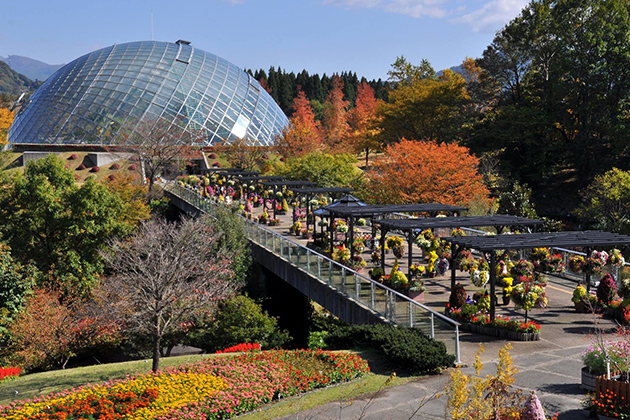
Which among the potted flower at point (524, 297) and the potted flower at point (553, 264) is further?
the potted flower at point (553, 264)

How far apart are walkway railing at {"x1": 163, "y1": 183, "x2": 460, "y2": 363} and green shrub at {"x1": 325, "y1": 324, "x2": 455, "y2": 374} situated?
14.0 inches

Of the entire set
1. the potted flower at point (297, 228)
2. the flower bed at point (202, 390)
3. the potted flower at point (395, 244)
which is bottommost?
the flower bed at point (202, 390)

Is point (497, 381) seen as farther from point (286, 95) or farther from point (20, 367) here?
point (286, 95)

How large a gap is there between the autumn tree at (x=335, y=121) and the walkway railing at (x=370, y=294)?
4843 cm

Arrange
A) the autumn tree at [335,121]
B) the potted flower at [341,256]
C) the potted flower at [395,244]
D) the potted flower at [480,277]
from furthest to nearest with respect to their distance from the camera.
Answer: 1. the autumn tree at [335,121]
2. the potted flower at [395,244]
3. the potted flower at [341,256]
4. the potted flower at [480,277]

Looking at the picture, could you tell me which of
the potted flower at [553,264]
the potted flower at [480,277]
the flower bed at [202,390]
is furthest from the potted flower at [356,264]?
the flower bed at [202,390]

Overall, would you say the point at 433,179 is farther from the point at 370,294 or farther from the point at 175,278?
the point at 175,278

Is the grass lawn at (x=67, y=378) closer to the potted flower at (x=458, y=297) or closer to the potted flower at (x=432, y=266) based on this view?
the potted flower at (x=458, y=297)

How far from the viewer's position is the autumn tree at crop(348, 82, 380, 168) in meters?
68.6

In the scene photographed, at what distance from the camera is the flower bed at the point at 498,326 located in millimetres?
15523

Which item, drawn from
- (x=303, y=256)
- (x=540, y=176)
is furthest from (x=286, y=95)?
(x=303, y=256)

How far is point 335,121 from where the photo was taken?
A: 90.6 metres

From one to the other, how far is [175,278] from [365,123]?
62.1 metres

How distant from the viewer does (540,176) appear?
5278cm
